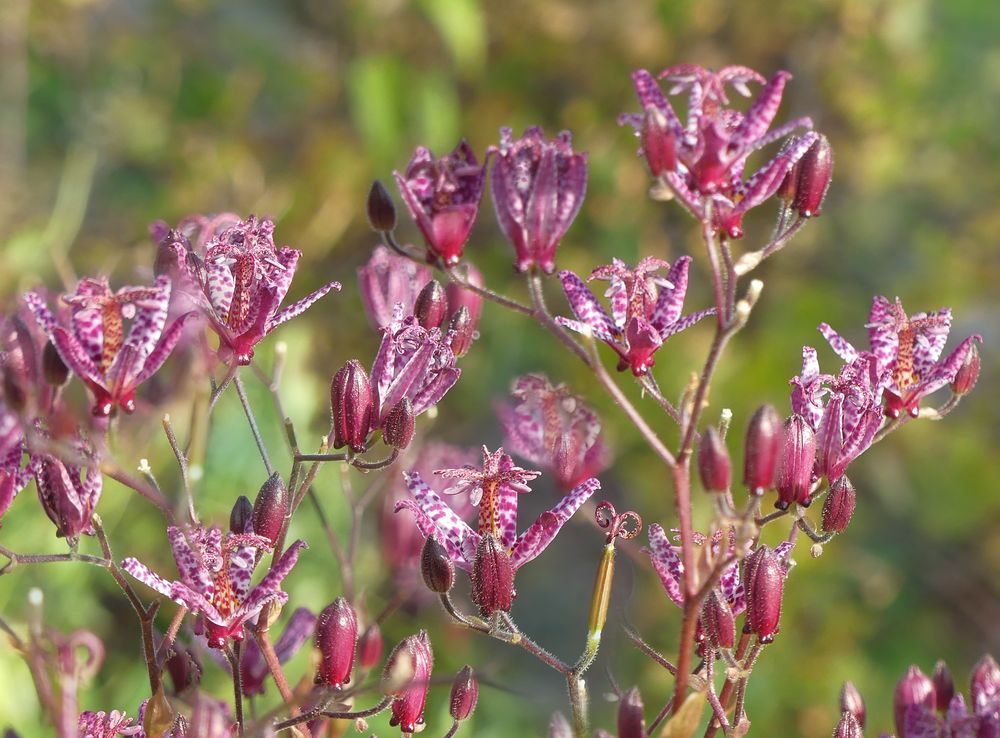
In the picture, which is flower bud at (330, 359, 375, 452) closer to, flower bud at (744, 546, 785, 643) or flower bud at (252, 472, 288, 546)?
flower bud at (252, 472, 288, 546)

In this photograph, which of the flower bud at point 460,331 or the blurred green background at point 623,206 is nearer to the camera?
the flower bud at point 460,331

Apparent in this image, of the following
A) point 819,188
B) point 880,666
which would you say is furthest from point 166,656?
point 880,666

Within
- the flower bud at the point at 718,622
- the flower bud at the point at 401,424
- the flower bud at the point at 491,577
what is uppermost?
the flower bud at the point at 401,424

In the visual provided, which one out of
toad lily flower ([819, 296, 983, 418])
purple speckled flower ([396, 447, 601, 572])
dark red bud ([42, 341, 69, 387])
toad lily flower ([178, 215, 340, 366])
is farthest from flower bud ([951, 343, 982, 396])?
dark red bud ([42, 341, 69, 387])

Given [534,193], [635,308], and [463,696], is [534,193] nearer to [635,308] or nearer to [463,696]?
[635,308]

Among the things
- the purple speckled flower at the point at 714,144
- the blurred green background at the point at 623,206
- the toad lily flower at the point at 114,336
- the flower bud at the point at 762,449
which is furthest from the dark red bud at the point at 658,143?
the blurred green background at the point at 623,206

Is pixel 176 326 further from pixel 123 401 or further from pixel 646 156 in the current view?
pixel 646 156

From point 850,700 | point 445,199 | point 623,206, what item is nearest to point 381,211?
point 445,199

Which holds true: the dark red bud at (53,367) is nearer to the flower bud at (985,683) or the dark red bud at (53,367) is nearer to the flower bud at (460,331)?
the flower bud at (460,331)
